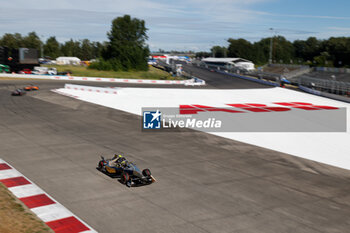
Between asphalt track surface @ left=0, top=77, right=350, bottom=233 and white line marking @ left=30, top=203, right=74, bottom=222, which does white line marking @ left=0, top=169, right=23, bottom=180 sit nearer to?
asphalt track surface @ left=0, top=77, right=350, bottom=233

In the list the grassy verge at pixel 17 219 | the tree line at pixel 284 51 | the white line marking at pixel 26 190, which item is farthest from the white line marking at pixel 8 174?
the tree line at pixel 284 51

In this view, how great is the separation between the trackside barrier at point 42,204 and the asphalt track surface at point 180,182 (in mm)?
290

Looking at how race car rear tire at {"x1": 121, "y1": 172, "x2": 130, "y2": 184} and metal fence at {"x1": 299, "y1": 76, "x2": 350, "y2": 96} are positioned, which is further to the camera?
metal fence at {"x1": 299, "y1": 76, "x2": 350, "y2": 96}

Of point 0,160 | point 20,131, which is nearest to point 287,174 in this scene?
point 0,160

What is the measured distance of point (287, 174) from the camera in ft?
45.8

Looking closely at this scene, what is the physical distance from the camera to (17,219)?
28.5 ft

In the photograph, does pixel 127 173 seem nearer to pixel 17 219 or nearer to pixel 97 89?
pixel 17 219

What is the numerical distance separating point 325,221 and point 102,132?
14132mm

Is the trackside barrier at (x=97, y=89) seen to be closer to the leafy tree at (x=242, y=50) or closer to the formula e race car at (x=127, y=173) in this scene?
the formula e race car at (x=127, y=173)

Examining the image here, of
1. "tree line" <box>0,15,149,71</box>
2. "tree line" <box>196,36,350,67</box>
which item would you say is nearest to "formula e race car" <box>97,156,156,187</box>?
"tree line" <box>0,15,149,71</box>

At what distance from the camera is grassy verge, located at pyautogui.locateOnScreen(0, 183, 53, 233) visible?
820 centimetres

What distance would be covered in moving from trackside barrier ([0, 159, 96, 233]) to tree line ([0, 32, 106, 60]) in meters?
126

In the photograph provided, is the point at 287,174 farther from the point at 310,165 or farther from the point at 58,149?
the point at 58,149

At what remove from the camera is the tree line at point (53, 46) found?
14212 centimetres
